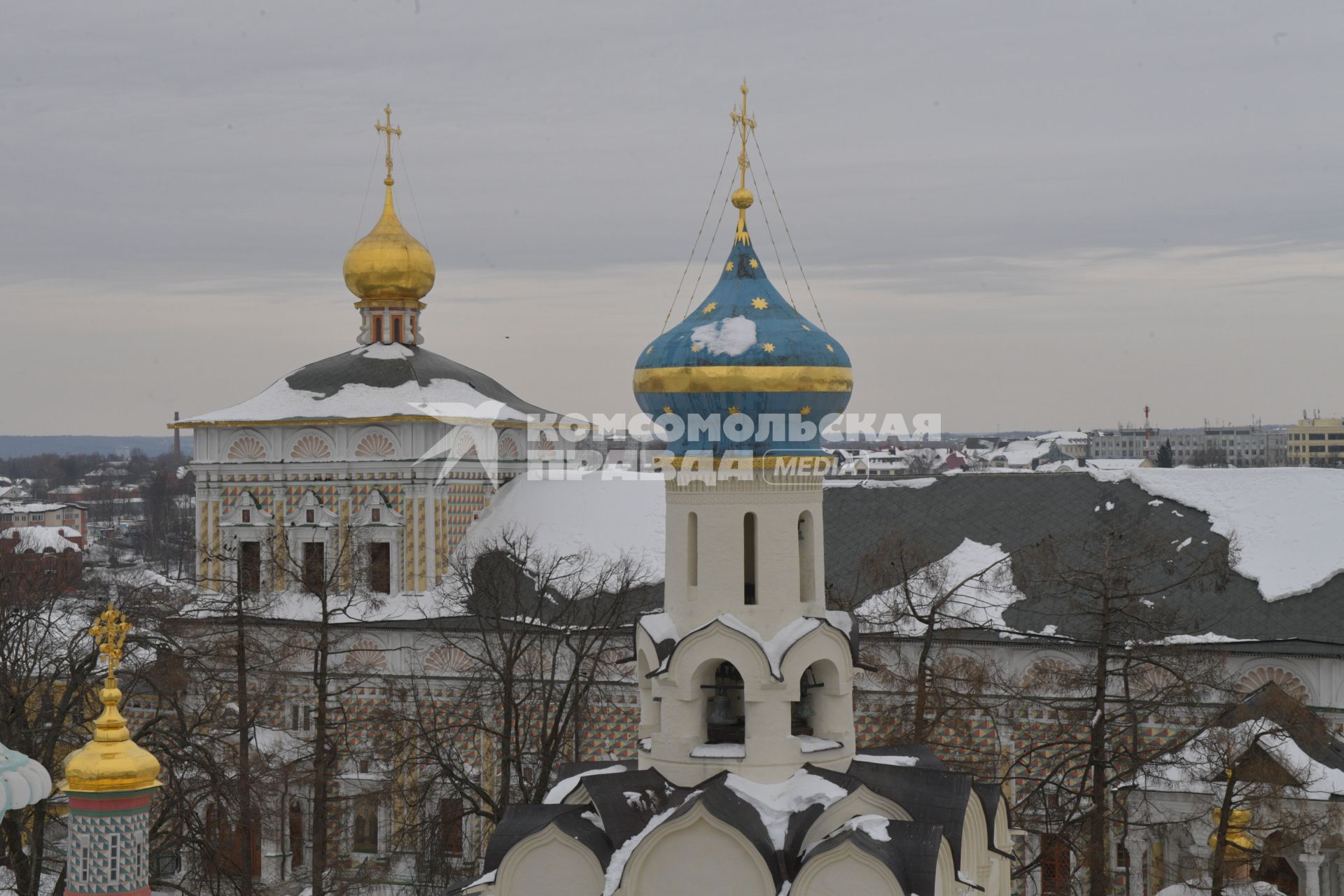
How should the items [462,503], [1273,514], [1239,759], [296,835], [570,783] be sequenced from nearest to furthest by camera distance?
[570,783] → [1239,759] → [1273,514] → [296,835] → [462,503]

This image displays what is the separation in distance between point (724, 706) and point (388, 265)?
1758cm

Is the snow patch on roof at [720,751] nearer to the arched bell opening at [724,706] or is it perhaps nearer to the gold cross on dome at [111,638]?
the arched bell opening at [724,706]

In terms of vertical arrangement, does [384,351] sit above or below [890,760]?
above

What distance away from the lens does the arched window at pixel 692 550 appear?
1175cm

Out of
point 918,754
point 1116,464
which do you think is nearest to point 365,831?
point 918,754

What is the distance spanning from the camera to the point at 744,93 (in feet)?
39.0

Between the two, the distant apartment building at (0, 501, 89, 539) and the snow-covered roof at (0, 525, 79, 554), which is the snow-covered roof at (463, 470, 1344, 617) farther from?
the distant apartment building at (0, 501, 89, 539)

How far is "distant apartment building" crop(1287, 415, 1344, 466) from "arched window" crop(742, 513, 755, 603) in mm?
111910

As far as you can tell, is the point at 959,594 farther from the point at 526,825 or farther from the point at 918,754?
the point at 526,825

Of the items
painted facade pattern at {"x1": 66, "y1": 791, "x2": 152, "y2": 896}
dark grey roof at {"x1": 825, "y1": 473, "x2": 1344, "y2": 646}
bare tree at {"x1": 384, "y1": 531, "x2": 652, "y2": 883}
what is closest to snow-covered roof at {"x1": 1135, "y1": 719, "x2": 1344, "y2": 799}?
dark grey roof at {"x1": 825, "y1": 473, "x2": 1344, "y2": 646}

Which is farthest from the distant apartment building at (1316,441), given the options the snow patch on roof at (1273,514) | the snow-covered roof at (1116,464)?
the snow patch on roof at (1273,514)

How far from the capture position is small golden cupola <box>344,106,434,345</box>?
28.0 meters

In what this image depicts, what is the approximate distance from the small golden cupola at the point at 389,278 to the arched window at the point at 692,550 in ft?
56.0

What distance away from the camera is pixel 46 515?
279 feet
